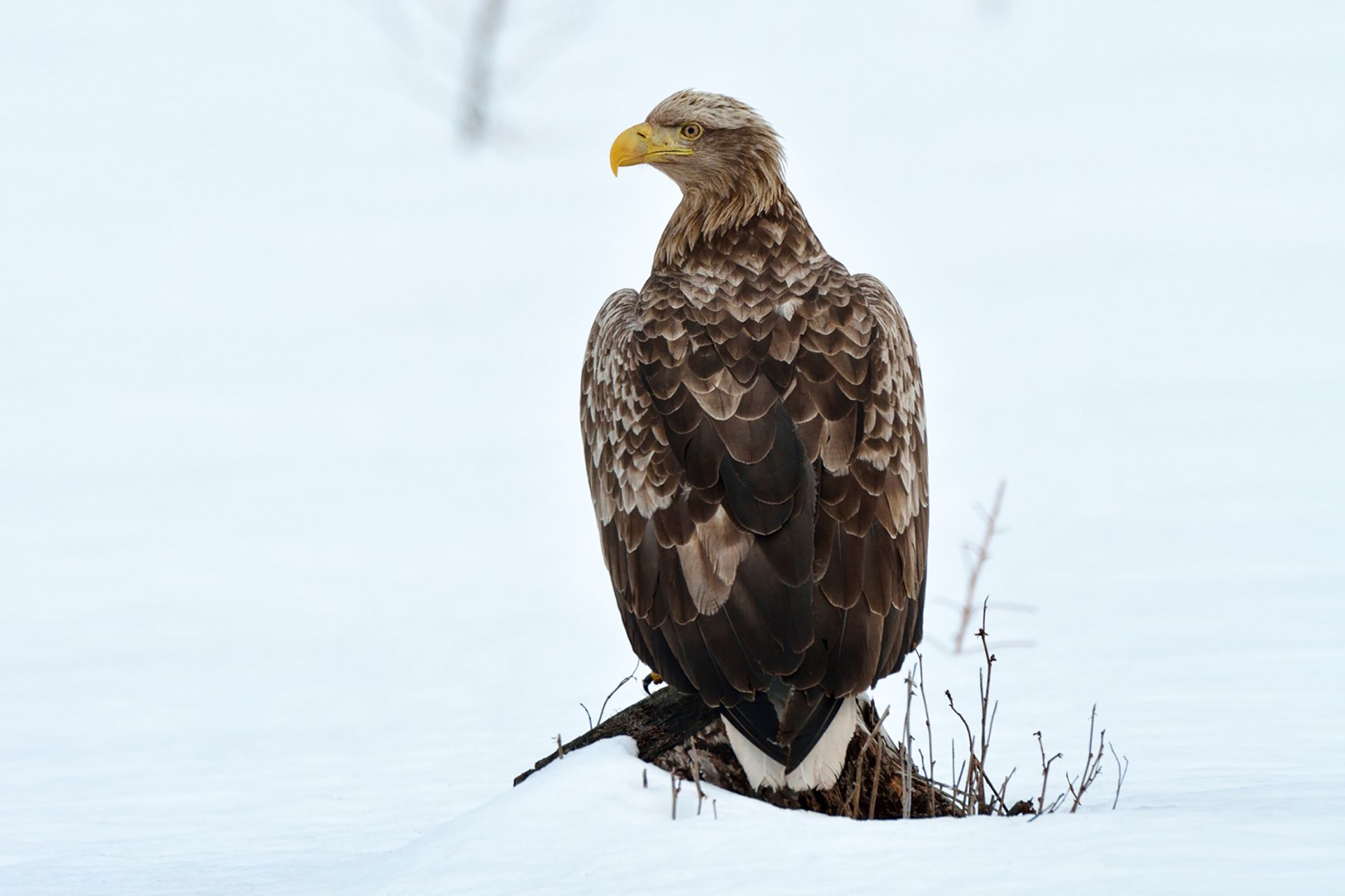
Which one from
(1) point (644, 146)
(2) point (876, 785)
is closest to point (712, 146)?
(1) point (644, 146)

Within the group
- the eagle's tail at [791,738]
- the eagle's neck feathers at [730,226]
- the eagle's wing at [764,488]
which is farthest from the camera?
the eagle's neck feathers at [730,226]

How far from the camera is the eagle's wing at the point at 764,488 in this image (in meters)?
5.20

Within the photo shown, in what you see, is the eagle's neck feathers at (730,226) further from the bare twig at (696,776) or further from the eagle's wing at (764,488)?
the bare twig at (696,776)

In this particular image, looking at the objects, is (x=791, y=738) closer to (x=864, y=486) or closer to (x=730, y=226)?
(x=864, y=486)

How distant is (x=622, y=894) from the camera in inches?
167

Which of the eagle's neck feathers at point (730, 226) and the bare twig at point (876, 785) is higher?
the eagle's neck feathers at point (730, 226)

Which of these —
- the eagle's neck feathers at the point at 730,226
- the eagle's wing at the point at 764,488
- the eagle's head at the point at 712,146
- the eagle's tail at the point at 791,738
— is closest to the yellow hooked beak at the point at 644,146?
the eagle's head at the point at 712,146

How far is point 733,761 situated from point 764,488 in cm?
109

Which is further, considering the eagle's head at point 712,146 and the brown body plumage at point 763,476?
the eagle's head at point 712,146

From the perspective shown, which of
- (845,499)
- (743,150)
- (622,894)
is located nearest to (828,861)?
(622,894)

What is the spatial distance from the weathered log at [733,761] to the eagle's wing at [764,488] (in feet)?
1.05

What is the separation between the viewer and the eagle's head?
6.87 metres

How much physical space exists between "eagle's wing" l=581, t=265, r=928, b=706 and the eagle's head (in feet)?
2.60

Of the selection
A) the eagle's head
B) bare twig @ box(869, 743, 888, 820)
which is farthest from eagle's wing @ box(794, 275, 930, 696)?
the eagle's head
